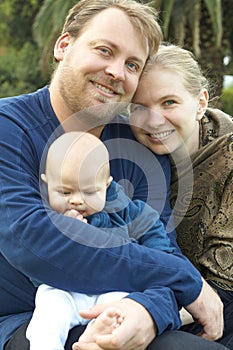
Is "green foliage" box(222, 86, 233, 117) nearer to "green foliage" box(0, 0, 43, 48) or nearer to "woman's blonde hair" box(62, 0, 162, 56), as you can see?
"green foliage" box(0, 0, 43, 48)

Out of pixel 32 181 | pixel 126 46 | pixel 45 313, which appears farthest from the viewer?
pixel 126 46

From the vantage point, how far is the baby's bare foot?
251 cm

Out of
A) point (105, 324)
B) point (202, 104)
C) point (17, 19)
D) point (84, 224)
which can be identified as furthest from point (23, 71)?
point (105, 324)

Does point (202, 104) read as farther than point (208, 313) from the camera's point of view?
Yes

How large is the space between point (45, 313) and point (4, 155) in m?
0.70

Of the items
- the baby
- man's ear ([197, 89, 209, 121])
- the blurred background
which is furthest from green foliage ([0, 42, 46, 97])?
the baby

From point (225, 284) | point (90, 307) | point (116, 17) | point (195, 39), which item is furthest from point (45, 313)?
point (195, 39)

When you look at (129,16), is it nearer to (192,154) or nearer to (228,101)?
(192,154)

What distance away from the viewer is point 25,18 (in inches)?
1041

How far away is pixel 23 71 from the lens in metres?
24.3

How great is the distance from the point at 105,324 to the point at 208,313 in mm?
570

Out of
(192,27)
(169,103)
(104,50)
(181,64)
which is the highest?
(104,50)

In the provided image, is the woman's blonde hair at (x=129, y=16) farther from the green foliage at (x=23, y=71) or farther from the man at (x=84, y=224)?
the green foliage at (x=23, y=71)

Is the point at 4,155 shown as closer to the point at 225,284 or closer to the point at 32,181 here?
the point at 32,181
